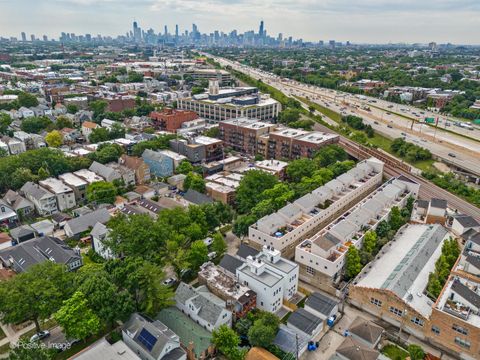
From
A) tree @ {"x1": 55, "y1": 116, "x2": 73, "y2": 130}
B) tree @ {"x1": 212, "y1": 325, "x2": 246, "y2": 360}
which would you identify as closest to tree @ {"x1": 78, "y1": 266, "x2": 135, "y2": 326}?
tree @ {"x1": 212, "y1": 325, "x2": 246, "y2": 360}

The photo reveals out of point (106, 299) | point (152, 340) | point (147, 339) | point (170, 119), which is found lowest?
point (147, 339)

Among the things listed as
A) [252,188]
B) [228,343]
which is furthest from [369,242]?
[228,343]

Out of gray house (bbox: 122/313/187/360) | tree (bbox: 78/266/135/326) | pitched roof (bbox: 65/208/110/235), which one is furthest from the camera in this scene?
pitched roof (bbox: 65/208/110/235)

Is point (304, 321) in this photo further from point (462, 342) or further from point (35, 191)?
point (35, 191)

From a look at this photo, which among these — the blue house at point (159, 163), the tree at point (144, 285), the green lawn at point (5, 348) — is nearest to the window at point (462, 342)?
the tree at point (144, 285)

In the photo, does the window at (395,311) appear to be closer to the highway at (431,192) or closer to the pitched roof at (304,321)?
the pitched roof at (304,321)

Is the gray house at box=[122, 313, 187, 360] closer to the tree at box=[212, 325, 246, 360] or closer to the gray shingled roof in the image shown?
the tree at box=[212, 325, 246, 360]

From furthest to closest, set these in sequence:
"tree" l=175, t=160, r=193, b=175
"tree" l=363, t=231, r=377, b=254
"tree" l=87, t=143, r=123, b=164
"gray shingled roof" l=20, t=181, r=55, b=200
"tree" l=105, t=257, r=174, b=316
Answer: "tree" l=87, t=143, r=123, b=164, "tree" l=175, t=160, r=193, b=175, "gray shingled roof" l=20, t=181, r=55, b=200, "tree" l=363, t=231, r=377, b=254, "tree" l=105, t=257, r=174, b=316
